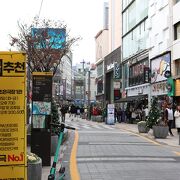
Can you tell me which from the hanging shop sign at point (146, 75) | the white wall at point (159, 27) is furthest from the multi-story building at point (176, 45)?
the hanging shop sign at point (146, 75)

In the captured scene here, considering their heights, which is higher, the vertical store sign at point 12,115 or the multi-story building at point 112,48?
the multi-story building at point 112,48

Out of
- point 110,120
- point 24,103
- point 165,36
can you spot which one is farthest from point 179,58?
point 24,103

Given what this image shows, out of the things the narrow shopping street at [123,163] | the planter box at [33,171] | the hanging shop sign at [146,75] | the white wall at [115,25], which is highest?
the white wall at [115,25]

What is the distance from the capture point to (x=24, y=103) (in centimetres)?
590

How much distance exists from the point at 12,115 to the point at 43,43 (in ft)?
105

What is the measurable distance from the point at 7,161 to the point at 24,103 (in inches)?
28.4

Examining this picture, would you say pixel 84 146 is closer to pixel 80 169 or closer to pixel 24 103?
pixel 80 169

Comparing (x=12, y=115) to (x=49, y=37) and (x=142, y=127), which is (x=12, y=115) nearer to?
(x=142, y=127)

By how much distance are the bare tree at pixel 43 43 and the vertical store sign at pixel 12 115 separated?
29.4m

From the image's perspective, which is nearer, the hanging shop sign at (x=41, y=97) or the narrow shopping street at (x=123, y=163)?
the narrow shopping street at (x=123, y=163)

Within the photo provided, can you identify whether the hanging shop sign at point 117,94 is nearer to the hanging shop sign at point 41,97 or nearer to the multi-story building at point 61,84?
the multi-story building at point 61,84

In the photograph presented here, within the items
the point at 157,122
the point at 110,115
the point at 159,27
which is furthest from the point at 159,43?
the point at 157,122

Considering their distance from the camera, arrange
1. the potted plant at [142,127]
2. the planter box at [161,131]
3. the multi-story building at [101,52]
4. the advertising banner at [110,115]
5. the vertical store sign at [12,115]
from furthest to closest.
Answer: the multi-story building at [101,52]
the advertising banner at [110,115]
the potted plant at [142,127]
the planter box at [161,131]
the vertical store sign at [12,115]

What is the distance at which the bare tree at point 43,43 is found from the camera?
3646cm
